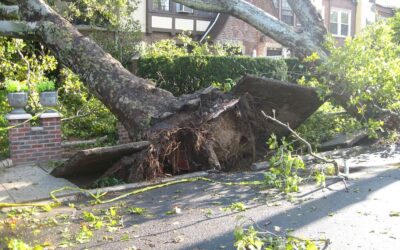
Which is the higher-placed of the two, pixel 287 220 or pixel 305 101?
pixel 305 101

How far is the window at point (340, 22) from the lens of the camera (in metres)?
29.9

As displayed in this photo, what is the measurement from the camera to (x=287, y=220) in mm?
4645

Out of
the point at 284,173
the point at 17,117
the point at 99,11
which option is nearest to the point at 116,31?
the point at 99,11

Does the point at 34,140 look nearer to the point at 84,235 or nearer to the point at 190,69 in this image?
the point at 84,235

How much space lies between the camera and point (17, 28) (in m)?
8.54

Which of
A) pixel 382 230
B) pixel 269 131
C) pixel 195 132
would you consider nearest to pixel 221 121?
pixel 195 132

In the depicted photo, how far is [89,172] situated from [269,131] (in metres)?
3.26

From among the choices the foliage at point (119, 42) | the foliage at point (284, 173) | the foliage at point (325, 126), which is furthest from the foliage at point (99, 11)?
the foliage at point (284, 173)

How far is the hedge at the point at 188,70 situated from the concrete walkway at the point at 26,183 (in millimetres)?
6195

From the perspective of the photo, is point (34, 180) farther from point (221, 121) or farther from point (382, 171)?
point (382, 171)

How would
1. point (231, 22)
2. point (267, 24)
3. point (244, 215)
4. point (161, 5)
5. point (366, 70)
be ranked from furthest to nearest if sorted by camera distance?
point (231, 22)
point (161, 5)
point (267, 24)
point (366, 70)
point (244, 215)

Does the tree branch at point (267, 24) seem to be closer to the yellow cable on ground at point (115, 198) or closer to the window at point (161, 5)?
the yellow cable on ground at point (115, 198)

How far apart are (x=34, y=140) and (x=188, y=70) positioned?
628cm

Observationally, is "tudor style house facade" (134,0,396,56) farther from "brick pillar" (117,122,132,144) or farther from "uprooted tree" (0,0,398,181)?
"uprooted tree" (0,0,398,181)
